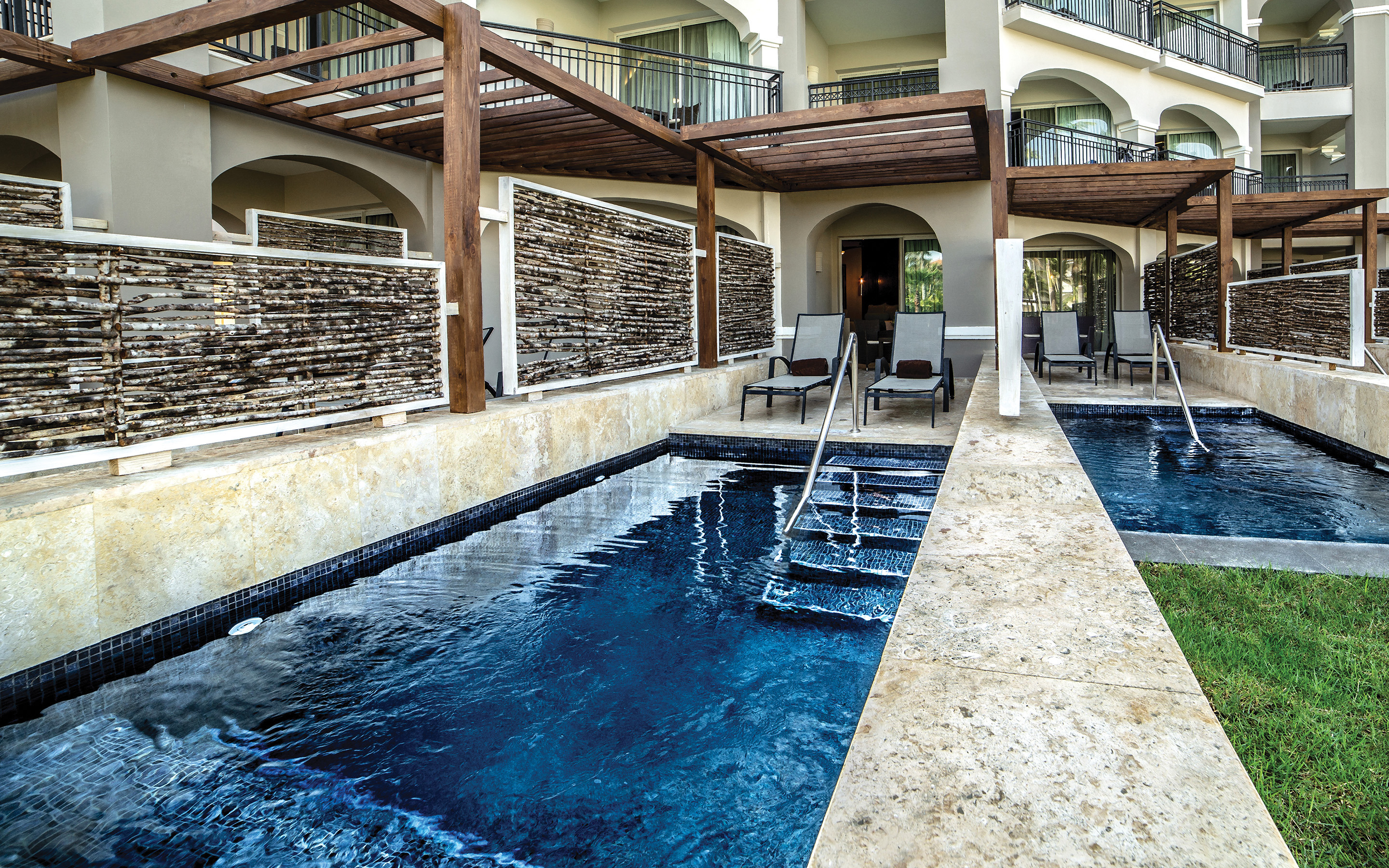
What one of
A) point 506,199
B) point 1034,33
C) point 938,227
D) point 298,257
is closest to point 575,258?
point 506,199

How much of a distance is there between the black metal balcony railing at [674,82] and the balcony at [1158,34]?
5.06 m

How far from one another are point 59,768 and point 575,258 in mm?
4665

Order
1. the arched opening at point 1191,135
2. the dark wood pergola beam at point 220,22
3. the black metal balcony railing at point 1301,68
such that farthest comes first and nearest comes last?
the black metal balcony railing at point 1301,68, the arched opening at point 1191,135, the dark wood pergola beam at point 220,22

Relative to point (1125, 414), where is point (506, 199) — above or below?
above

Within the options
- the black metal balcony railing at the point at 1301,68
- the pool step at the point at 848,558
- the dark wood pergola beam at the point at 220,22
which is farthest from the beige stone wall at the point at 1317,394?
the black metal balcony railing at the point at 1301,68

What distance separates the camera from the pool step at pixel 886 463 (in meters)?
6.28

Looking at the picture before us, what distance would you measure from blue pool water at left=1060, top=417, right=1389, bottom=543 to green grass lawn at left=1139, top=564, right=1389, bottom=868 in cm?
107

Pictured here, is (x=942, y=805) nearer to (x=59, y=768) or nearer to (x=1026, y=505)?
(x=1026, y=505)

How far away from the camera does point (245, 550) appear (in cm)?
348

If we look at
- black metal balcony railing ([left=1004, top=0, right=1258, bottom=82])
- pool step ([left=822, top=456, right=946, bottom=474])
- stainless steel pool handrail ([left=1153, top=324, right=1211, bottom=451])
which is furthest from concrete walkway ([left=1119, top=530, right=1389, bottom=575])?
black metal balcony railing ([left=1004, top=0, right=1258, bottom=82])

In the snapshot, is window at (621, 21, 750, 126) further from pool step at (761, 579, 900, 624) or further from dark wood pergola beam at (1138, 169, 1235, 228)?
pool step at (761, 579, 900, 624)

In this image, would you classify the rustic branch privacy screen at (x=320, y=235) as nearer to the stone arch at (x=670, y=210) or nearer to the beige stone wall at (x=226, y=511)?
the stone arch at (x=670, y=210)

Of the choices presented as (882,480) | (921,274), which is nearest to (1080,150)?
(921,274)

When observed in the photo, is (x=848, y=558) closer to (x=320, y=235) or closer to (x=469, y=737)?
(x=469, y=737)
